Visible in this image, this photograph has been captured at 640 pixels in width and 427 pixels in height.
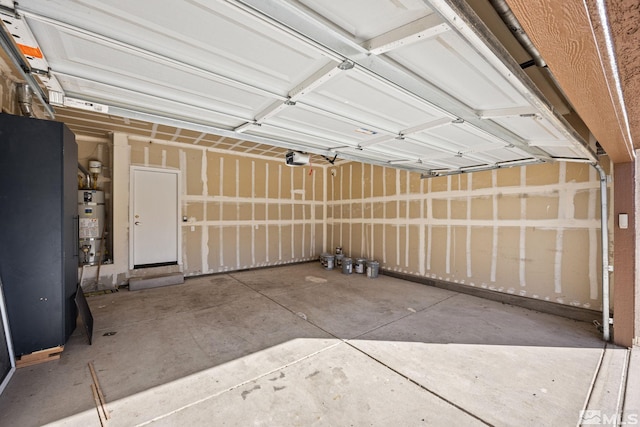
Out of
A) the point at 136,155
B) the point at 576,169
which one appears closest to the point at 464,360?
the point at 576,169

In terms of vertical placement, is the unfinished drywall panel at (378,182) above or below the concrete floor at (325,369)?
above

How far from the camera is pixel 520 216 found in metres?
4.07

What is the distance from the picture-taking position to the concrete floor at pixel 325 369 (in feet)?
5.97

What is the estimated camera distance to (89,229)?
451cm

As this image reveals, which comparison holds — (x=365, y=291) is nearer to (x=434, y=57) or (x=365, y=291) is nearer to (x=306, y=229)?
(x=306, y=229)

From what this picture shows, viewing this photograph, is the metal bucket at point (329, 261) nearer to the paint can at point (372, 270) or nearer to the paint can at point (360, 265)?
the paint can at point (360, 265)

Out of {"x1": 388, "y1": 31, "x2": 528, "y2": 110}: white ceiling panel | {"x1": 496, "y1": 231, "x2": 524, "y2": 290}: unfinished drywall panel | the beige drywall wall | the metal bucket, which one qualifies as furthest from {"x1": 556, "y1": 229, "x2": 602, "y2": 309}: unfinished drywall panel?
the metal bucket

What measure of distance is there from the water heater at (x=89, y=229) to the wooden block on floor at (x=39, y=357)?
103 inches

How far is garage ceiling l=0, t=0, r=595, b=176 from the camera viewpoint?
1.08 meters

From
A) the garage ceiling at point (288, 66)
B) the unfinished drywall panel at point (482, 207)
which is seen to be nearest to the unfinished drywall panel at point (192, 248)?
the garage ceiling at point (288, 66)

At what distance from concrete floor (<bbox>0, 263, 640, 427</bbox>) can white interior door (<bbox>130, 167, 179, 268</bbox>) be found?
1.36 meters

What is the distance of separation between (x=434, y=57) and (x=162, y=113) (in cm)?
217

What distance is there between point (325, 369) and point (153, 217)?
186 inches

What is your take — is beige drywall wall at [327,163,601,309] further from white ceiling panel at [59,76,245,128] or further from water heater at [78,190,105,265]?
water heater at [78,190,105,265]
